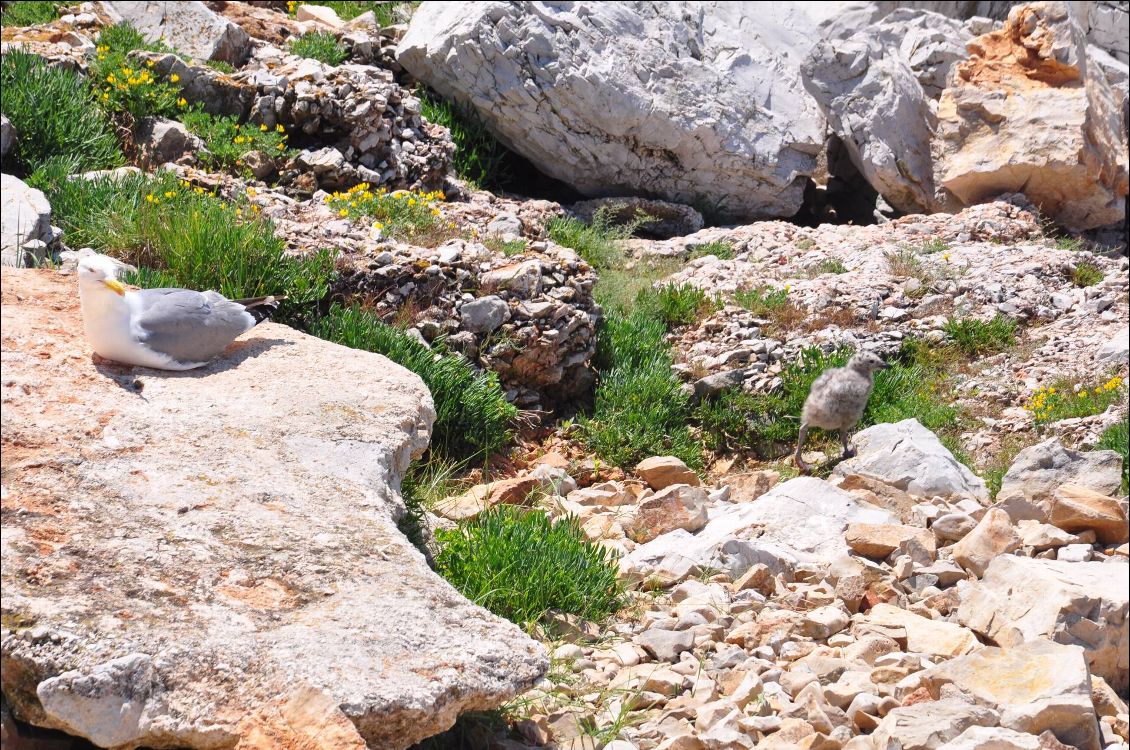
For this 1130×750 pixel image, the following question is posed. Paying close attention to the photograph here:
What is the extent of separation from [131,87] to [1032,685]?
8002 millimetres

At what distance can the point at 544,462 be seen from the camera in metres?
7.08

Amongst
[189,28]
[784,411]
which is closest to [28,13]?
[189,28]

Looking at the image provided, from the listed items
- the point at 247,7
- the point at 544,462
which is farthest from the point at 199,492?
the point at 247,7

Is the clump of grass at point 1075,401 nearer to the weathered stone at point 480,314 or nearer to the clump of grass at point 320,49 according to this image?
the weathered stone at point 480,314

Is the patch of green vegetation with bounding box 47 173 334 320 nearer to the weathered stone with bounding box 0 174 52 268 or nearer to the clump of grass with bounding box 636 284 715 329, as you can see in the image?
the weathered stone with bounding box 0 174 52 268

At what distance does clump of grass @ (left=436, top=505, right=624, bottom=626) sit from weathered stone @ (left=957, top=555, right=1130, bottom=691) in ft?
5.43

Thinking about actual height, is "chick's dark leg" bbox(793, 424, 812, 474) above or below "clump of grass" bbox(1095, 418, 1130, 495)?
below

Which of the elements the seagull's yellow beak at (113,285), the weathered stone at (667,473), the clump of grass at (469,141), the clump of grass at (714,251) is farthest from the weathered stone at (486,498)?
the clump of grass at (469,141)

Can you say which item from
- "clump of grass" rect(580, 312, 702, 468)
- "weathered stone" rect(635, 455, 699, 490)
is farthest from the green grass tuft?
"weathered stone" rect(635, 455, 699, 490)

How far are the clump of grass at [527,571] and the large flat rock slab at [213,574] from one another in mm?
672

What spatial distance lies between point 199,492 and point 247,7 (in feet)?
32.1

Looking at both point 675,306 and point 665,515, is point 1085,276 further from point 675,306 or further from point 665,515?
point 665,515

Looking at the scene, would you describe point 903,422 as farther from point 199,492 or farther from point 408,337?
point 199,492

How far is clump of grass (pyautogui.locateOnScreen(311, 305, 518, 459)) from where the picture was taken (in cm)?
654
